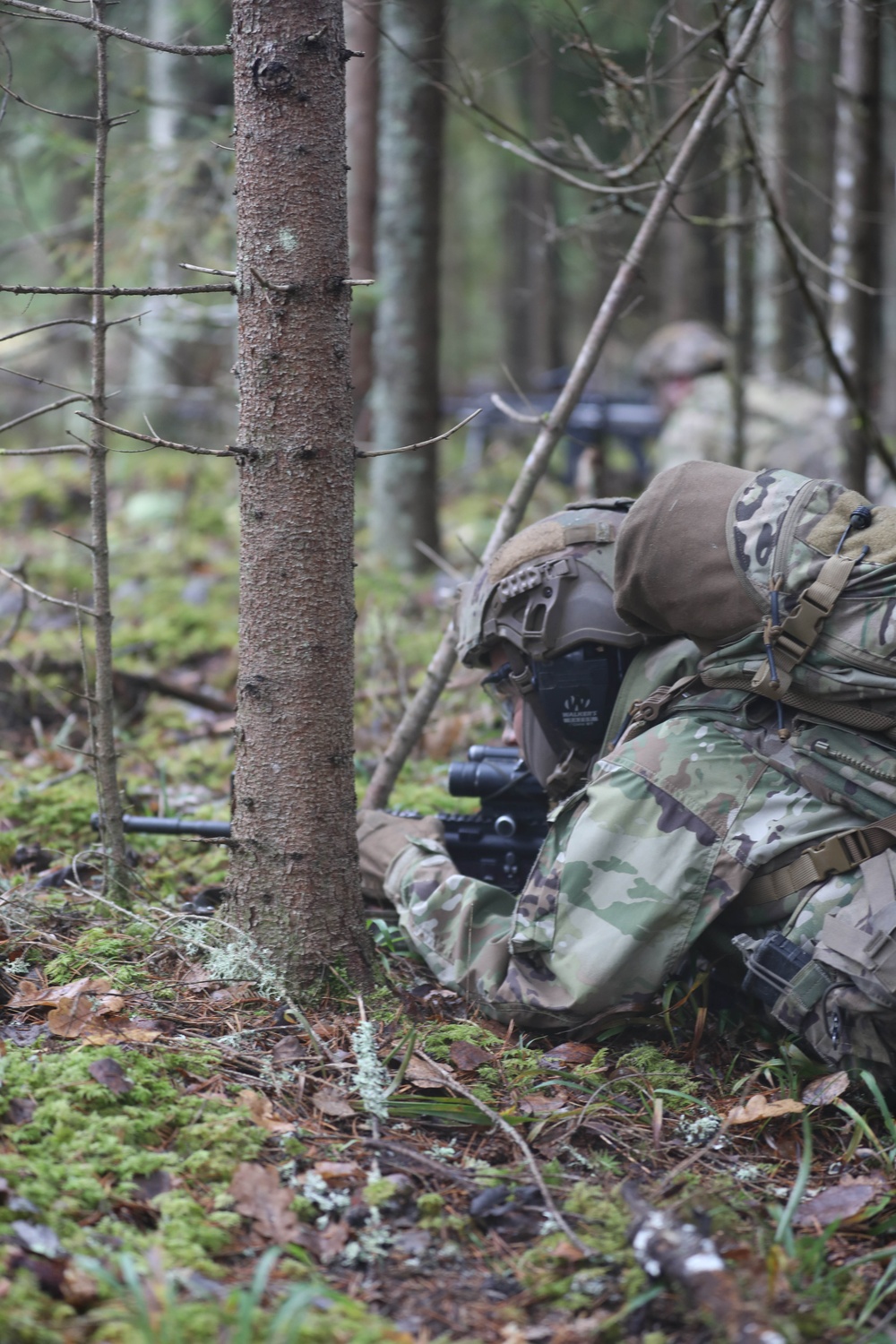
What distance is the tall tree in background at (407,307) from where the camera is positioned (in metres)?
7.24

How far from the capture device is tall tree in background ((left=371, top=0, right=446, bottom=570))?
7238 millimetres

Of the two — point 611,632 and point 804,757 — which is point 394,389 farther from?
point 804,757

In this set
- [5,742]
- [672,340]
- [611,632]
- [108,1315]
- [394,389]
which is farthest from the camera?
[672,340]

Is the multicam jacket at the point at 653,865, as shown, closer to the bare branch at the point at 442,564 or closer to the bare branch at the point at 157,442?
the bare branch at the point at 157,442

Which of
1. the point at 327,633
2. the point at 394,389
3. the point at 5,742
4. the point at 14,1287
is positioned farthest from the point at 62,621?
the point at 14,1287

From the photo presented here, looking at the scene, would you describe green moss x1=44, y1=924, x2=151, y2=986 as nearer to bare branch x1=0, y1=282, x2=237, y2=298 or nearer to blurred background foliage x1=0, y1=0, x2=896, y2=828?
blurred background foliage x1=0, y1=0, x2=896, y2=828

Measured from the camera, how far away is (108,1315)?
5.37ft

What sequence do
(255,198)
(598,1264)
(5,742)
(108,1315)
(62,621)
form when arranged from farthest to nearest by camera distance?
(62,621)
(5,742)
(255,198)
(598,1264)
(108,1315)

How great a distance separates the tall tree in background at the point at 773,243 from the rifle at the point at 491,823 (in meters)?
5.65

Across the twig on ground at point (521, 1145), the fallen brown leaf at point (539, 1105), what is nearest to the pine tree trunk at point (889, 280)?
the fallen brown leaf at point (539, 1105)

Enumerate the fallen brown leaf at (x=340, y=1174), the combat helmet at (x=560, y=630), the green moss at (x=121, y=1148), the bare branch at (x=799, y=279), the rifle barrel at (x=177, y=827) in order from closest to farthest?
the green moss at (x=121, y=1148), the fallen brown leaf at (x=340, y=1174), the combat helmet at (x=560, y=630), the rifle barrel at (x=177, y=827), the bare branch at (x=799, y=279)

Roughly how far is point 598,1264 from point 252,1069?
36.0 inches

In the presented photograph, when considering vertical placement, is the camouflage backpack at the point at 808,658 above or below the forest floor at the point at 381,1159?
above

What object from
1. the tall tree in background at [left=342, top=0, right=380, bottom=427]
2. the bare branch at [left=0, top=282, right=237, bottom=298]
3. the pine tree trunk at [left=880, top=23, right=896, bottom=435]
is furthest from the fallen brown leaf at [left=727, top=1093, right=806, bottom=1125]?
the pine tree trunk at [left=880, top=23, right=896, bottom=435]
